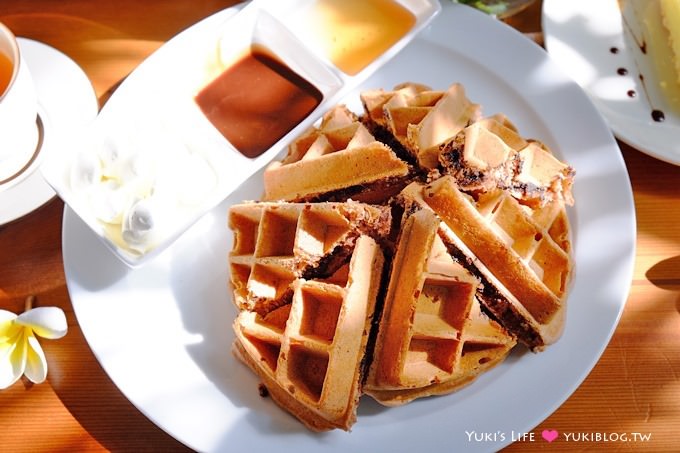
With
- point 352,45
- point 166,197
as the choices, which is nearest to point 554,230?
point 352,45

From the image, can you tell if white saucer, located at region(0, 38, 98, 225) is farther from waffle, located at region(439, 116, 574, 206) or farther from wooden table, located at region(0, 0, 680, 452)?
waffle, located at region(439, 116, 574, 206)

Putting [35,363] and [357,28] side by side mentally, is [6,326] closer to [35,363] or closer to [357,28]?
[35,363]

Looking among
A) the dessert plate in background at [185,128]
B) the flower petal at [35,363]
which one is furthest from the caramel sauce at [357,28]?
the flower petal at [35,363]

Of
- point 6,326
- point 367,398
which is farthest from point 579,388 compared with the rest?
point 6,326

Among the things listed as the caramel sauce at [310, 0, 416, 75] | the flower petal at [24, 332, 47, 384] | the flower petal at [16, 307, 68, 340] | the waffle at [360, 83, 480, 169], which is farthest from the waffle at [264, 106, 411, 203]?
the flower petal at [24, 332, 47, 384]

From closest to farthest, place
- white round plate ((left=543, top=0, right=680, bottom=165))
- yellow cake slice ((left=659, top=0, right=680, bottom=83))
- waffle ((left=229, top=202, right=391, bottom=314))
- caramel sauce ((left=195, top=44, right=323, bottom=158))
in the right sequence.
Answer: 1. waffle ((left=229, top=202, right=391, bottom=314))
2. caramel sauce ((left=195, top=44, right=323, bottom=158))
3. white round plate ((left=543, top=0, right=680, bottom=165))
4. yellow cake slice ((left=659, top=0, right=680, bottom=83))

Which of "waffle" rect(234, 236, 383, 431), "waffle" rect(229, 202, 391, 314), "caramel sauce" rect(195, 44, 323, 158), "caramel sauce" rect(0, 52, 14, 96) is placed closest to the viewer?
"waffle" rect(234, 236, 383, 431)
